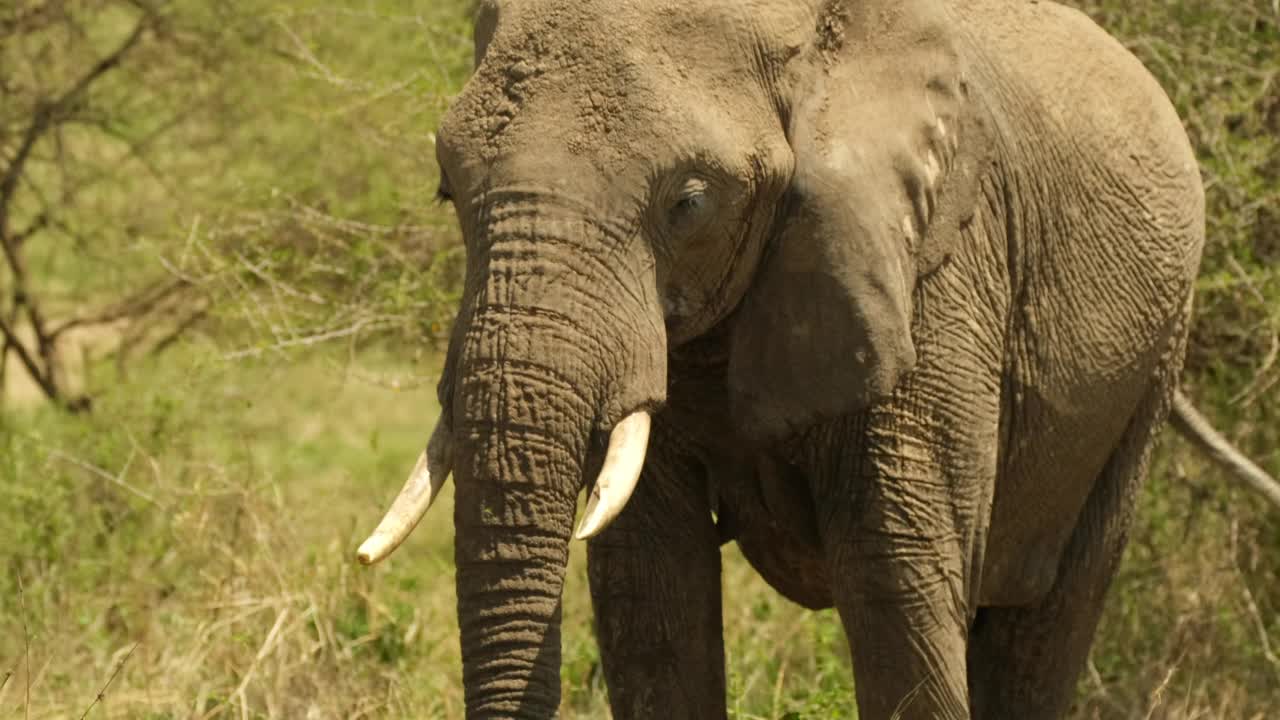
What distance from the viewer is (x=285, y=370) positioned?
7.61m

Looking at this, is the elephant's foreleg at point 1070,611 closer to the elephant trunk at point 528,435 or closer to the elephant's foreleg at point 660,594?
the elephant's foreleg at point 660,594

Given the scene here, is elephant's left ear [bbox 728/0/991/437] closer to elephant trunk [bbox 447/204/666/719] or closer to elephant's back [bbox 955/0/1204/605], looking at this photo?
elephant's back [bbox 955/0/1204/605]

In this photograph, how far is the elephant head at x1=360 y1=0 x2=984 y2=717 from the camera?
3152mm

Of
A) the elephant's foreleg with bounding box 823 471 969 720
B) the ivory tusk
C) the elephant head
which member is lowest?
the elephant's foreleg with bounding box 823 471 969 720

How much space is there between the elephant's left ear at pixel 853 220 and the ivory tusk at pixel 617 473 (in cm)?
38

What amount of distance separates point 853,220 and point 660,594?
94 cm

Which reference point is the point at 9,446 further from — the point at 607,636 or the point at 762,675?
the point at 607,636

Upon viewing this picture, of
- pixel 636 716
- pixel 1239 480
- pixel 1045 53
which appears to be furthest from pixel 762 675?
pixel 1045 53

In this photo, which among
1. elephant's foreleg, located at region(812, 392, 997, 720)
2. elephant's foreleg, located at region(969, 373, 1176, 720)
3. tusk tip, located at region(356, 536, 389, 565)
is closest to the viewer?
tusk tip, located at region(356, 536, 389, 565)

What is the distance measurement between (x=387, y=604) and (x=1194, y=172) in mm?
2612

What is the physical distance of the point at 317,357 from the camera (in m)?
7.99

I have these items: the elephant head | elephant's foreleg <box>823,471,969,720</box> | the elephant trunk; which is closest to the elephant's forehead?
the elephant head

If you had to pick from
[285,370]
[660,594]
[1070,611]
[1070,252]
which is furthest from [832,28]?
[285,370]

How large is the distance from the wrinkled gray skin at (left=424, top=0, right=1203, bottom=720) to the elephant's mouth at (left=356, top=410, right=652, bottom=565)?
4cm
